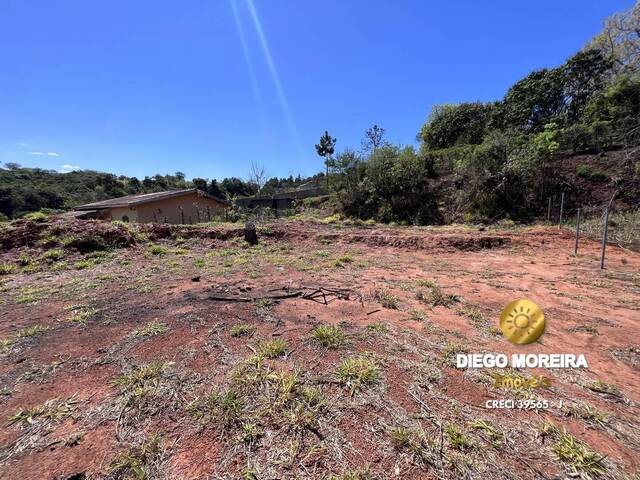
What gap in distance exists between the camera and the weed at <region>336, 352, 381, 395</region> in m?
2.07

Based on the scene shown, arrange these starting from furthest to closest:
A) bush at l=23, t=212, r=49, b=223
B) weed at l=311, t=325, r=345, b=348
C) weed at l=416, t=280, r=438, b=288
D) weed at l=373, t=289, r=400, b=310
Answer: bush at l=23, t=212, r=49, b=223
weed at l=416, t=280, r=438, b=288
weed at l=373, t=289, r=400, b=310
weed at l=311, t=325, r=345, b=348

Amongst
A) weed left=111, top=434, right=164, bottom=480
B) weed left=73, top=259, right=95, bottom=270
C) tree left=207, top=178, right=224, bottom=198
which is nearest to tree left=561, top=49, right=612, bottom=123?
weed left=111, top=434, right=164, bottom=480

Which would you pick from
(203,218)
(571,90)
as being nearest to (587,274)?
(203,218)

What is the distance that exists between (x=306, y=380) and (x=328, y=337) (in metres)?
0.63

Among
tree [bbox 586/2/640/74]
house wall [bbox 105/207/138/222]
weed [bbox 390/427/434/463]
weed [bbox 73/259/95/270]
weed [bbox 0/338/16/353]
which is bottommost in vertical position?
weed [bbox 390/427/434/463]

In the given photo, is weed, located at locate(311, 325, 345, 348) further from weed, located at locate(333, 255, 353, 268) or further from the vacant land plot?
weed, located at locate(333, 255, 353, 268)

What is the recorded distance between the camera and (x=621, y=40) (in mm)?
16969

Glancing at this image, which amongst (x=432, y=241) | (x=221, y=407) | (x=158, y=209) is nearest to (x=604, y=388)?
(x=221, y=407)

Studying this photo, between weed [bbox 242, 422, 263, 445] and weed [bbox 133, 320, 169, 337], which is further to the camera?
weed [bbox 133, 320, 169, 337]

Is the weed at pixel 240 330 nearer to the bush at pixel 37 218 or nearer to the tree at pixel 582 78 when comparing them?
the bush at pixel 37 218

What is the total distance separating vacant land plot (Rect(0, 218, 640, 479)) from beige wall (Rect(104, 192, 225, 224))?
37.8 ft

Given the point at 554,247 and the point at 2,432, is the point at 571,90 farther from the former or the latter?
the point at 2,432

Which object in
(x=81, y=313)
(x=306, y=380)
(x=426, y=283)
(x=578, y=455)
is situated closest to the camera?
(x=578, y=455)

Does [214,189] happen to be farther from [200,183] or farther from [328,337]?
[328,337]
